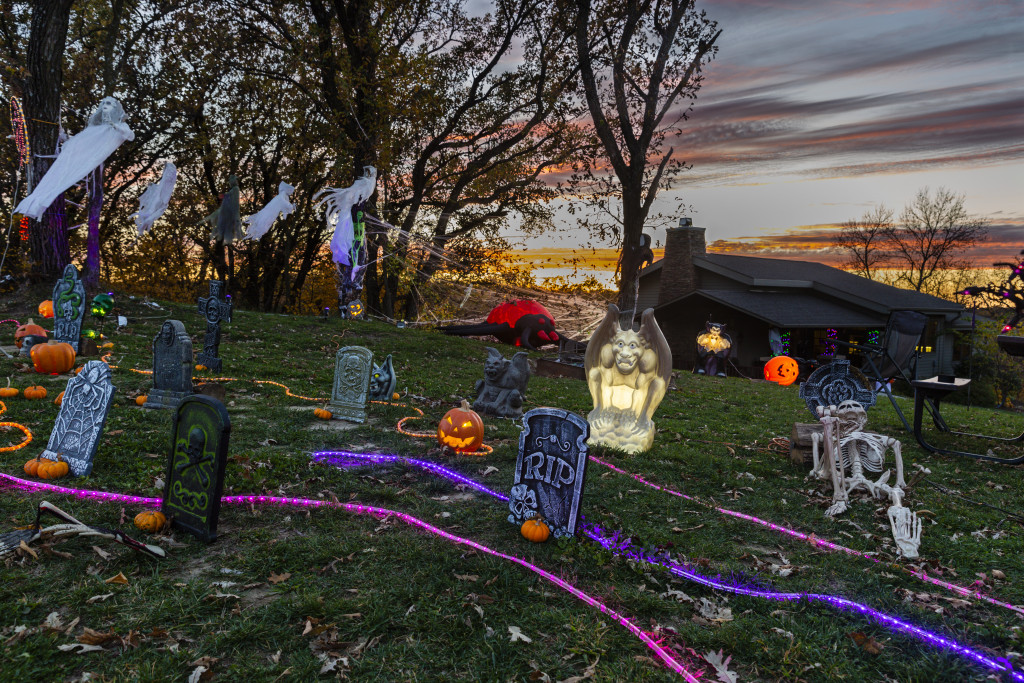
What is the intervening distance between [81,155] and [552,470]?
12.5 metres

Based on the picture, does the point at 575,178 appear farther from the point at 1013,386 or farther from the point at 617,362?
the point at 1013,386

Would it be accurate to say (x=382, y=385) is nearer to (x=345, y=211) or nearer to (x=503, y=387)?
(x=503, y=387)

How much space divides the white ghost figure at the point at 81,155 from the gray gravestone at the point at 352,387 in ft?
20.8

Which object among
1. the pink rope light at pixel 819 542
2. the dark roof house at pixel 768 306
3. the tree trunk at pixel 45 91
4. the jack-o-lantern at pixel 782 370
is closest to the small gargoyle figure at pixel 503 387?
the pink rope light at pixel 819 542

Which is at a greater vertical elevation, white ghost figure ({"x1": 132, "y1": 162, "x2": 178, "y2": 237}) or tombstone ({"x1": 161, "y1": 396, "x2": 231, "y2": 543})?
white ghost figure ({"x1": 132, "y1": 162, "x2": 178, "y2": 237})

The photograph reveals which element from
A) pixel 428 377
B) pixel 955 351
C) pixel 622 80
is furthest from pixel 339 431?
pixel 955 351

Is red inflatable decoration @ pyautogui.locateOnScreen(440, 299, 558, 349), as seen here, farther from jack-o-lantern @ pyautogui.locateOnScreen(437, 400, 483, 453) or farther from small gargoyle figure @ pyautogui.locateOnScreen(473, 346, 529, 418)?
jack-o-lantern @ pyautogui.locateOnScreen(437, 400, 483, 453)

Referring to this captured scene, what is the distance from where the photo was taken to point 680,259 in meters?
27.2

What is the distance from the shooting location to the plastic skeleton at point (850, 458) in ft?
20.2

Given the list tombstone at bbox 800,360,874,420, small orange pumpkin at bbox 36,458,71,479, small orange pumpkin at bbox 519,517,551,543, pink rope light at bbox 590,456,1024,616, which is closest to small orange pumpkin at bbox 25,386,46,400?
small orange pumpkin at bbox 36,458,71,479

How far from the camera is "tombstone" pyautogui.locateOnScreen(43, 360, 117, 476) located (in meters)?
5.84

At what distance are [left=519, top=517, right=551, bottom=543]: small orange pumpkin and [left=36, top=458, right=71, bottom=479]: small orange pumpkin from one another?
4390 mm

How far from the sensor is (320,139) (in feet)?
85.3

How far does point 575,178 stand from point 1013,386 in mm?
23459
